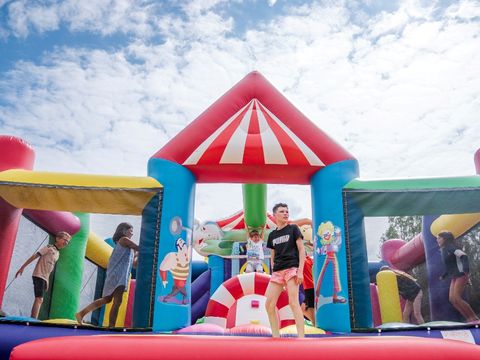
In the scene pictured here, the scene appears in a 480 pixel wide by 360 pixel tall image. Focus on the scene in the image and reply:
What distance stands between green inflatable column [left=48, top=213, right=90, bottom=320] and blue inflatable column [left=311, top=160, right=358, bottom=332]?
3.10 meters

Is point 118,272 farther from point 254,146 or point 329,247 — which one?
point 329,247

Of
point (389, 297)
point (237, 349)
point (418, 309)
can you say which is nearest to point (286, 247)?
point (237, 349)

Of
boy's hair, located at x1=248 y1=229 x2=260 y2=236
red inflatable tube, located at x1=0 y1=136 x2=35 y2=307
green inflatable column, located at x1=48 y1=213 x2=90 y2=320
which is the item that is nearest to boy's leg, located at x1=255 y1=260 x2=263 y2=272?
boy's hair, located at x1=248 y1=229 x2=260 y2=236

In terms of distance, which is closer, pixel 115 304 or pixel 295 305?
pixel 295 305

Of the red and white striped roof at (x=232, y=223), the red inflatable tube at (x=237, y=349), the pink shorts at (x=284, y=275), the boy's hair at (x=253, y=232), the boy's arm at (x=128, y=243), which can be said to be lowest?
the red inflatable tube at (x=237, y=349)

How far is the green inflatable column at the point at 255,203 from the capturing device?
688 centimetres

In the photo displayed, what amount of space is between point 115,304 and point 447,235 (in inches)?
153

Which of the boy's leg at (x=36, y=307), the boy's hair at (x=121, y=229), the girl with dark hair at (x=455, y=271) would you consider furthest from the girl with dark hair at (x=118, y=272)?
the girl with dark hair at (x=455, y=271)

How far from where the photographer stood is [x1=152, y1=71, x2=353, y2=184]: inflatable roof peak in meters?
4.89

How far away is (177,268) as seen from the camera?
4.54 metres

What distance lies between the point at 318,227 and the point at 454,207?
147cm

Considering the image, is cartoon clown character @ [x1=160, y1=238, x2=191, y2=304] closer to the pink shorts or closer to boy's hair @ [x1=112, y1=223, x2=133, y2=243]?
boy's hair @ [x1=112, y1=223, x2=133, y2=243]

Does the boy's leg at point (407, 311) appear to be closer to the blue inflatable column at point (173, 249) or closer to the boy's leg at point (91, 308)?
the blue inflatable column at point (173, 249)

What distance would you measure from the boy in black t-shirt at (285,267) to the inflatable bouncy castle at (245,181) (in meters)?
0.65
